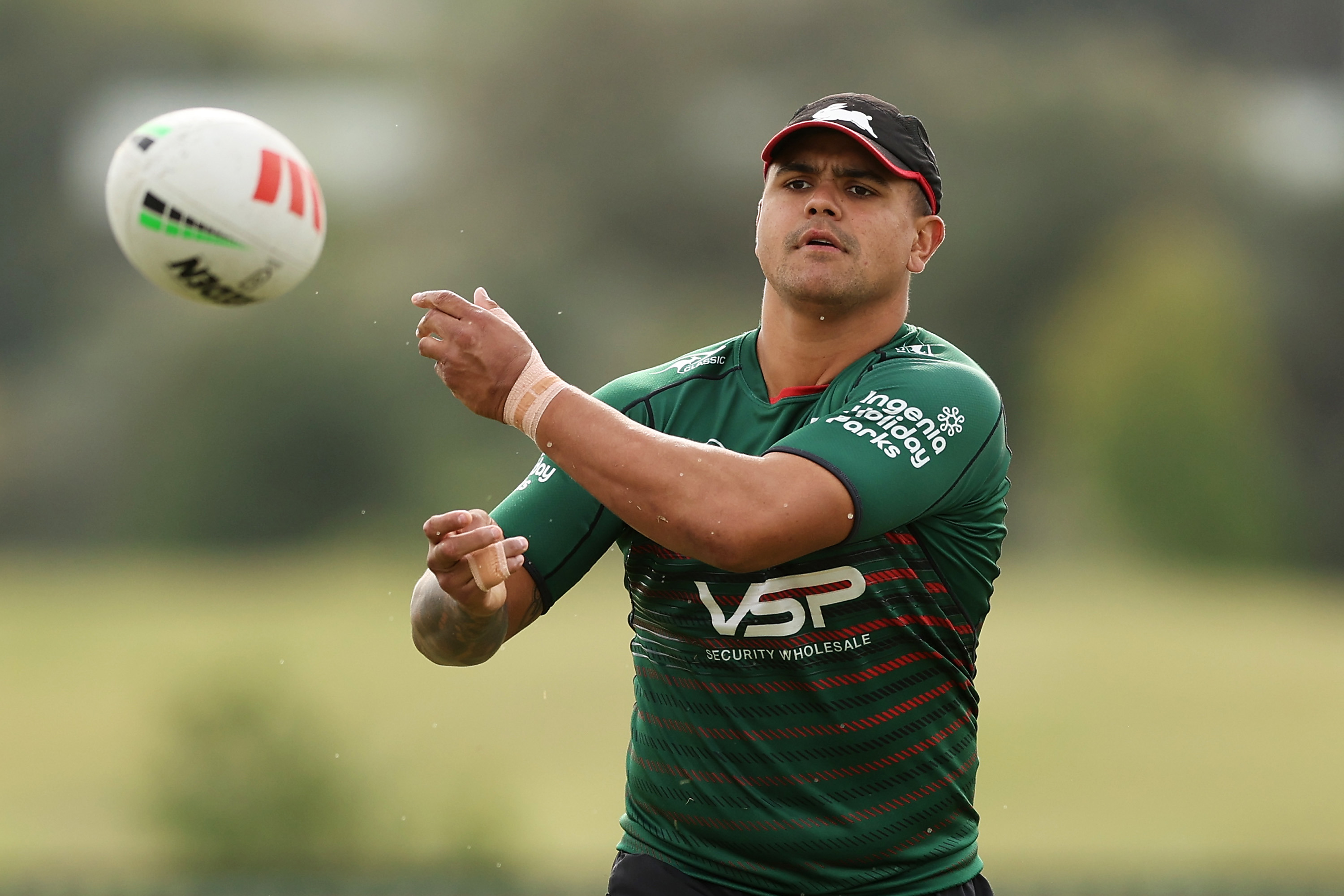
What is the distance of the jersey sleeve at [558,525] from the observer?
12.4 ft

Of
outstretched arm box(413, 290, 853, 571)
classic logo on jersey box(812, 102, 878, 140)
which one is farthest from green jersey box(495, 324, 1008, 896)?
classic logo on jersey box(812, 102, 878, 140)

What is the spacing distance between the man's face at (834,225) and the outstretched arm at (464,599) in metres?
0.98

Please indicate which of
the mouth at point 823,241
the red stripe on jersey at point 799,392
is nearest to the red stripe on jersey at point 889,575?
the red stripe on jersey at point 799,392

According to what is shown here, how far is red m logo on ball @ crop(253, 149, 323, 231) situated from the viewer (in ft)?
12.0

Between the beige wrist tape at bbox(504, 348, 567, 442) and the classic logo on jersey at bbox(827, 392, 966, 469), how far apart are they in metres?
0.64

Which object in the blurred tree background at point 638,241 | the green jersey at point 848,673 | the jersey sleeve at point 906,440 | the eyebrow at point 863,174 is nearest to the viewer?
the jersey sleeve at point 906,440

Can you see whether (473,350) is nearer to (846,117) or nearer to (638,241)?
(846,117)

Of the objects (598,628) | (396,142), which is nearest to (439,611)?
(598,628)

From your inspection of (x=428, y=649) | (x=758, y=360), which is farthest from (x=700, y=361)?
(x=428, y=649)

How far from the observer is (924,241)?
3.95m

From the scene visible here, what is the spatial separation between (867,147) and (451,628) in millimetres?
1587

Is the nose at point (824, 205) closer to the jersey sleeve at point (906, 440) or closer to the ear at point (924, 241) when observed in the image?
the ear at point (924, 241)

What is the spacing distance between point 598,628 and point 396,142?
41.7 ft

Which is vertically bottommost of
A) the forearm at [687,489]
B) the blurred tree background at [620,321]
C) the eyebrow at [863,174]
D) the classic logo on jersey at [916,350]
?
the forearm at [687,489]
